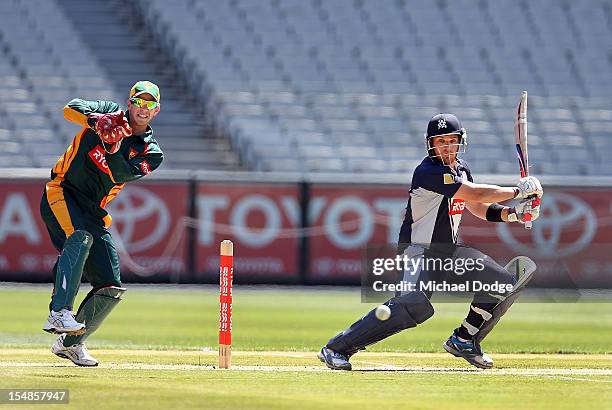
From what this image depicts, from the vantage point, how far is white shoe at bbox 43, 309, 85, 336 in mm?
9312

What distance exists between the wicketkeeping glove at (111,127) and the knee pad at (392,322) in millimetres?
2248

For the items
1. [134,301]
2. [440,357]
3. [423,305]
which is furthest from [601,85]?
[423,305]

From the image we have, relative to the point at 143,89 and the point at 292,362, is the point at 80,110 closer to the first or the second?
the point at 143,89

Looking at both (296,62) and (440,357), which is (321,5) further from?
(440,357)

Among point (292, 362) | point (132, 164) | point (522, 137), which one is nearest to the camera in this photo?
point (132, 164)

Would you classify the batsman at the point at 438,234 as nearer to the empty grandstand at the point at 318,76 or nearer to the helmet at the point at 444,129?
the helmet at the point at 444,129

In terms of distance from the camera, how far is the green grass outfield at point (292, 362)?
8203 mm

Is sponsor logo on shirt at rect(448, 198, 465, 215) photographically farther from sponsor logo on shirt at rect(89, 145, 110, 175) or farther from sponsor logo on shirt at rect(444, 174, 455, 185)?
sponsor logo on shirt at rect(89, 145, 110, 175)

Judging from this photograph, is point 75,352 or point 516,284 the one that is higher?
point 516,284

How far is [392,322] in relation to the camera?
32.2ft

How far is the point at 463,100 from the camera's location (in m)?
27.1

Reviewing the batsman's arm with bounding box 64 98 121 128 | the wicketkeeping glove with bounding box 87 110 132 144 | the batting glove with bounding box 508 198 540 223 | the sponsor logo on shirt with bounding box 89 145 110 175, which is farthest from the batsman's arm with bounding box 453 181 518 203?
the batsman's arm with bounding box 64 98 121 128

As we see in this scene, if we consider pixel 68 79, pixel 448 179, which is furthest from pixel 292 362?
pixel 68 79

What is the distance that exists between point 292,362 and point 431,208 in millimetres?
1935
